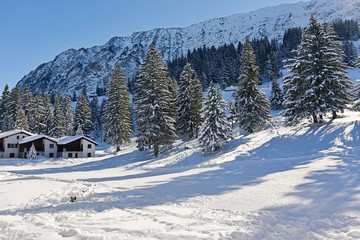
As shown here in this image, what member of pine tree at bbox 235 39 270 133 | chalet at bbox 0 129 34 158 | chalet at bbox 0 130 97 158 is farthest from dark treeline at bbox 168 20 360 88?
pine tree at bbox 235 39 270 133

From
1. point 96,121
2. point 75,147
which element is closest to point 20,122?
point 75,147

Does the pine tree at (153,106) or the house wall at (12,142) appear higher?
the pine tree at (153,106)

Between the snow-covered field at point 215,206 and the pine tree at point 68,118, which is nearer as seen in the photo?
the snow-covered field at point 215,206

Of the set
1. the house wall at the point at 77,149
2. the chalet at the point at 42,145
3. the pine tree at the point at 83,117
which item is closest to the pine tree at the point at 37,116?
the pine tree at the point at 83,117

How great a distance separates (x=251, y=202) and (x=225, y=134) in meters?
21.4

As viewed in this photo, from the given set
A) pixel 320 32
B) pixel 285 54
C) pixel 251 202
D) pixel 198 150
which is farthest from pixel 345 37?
pixel 251 202

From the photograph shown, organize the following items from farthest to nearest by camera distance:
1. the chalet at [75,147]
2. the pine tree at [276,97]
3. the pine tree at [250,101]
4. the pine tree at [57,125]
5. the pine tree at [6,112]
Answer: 1. the pine tree at [276,97]
2. the pine tree at [6,112]
3. the pine tree at [57,125]
4. the chalet at [75,147]
5. the pine tree at [250,101]

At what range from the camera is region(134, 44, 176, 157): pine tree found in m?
38.3

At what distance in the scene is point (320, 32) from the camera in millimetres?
33031

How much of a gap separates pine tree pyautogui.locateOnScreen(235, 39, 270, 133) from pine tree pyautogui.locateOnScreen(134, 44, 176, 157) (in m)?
9.32

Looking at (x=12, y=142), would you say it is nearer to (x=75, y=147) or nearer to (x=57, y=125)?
(x=75, y=147)

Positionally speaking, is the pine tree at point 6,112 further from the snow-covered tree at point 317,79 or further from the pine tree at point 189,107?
the snow-covered tree at point 317,79

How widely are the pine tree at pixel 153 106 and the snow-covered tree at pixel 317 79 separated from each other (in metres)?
15.0

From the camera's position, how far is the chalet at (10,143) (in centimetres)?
5475
